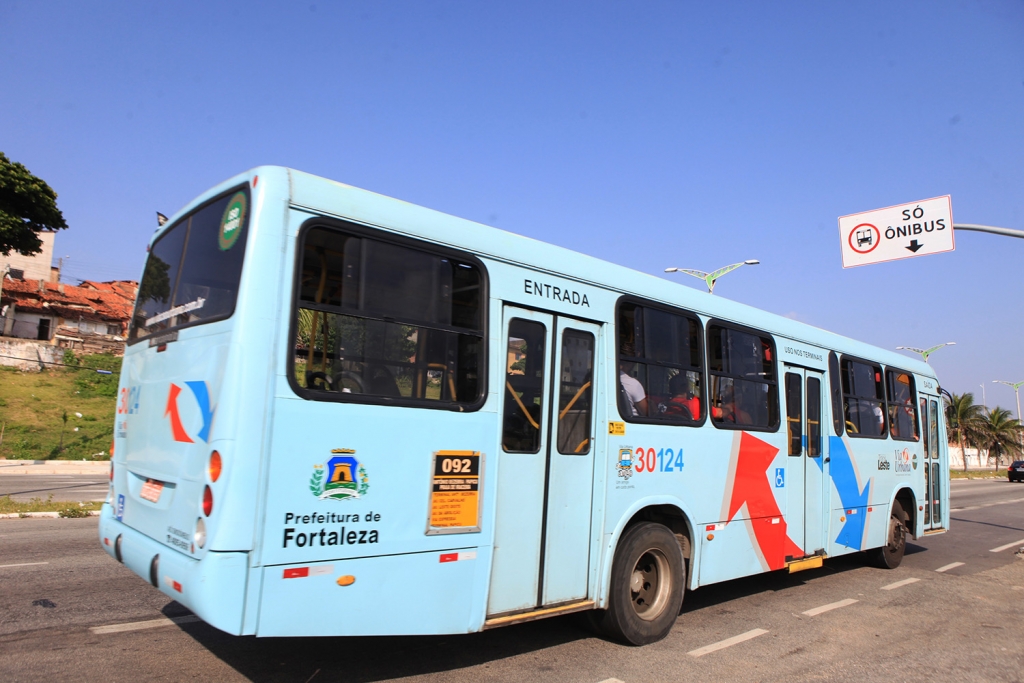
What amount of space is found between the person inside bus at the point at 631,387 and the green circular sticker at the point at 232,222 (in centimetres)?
322

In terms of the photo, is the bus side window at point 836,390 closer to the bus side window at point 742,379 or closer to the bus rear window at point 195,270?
the bus side window at point 742,379

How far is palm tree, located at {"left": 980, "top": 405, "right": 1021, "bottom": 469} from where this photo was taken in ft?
181

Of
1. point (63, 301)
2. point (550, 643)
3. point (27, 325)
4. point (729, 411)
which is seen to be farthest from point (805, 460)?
point (27, 325)

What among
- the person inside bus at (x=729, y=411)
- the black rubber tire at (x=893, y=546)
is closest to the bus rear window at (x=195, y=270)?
the person inside bus at (x=729, y=411)

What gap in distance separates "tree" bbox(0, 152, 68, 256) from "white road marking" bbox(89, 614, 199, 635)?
115 feet

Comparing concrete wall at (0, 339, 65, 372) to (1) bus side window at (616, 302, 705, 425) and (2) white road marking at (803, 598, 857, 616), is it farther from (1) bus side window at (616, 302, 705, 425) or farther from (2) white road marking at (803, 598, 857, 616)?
(2) white road marking at (803, 598, 857, 616)

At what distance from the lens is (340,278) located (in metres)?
4.27

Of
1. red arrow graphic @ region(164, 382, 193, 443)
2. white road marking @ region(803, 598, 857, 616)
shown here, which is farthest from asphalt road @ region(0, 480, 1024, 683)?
red arrow graphic @ region(164, 382, 193, 443)

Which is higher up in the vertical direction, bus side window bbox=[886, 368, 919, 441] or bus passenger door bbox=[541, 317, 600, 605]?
bus side window bbox=[886, 368, 919, 441]

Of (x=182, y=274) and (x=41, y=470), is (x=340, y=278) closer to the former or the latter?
(x=182, y=274)

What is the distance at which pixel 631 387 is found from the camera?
611 centimetres

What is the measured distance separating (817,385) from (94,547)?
922cm

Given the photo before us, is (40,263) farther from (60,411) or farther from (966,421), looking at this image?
(966,421)

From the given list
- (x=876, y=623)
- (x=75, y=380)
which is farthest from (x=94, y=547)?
(x=75, y=380)
